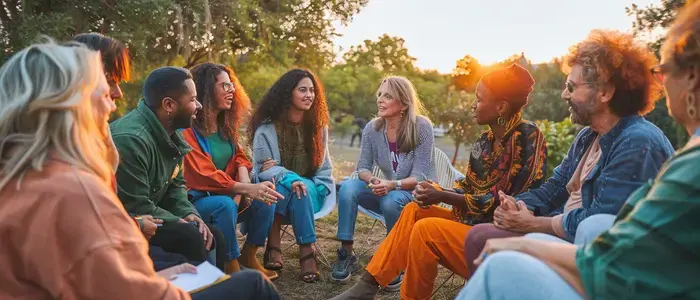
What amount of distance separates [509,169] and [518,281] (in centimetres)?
182

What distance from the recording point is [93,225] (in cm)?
141

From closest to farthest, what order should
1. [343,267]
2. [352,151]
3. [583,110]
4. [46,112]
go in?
[46,112], [583,110], [343,267], [352,151]

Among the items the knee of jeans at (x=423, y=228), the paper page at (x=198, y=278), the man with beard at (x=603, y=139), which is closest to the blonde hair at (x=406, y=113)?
the knee of jeans at (x=423, y=228)

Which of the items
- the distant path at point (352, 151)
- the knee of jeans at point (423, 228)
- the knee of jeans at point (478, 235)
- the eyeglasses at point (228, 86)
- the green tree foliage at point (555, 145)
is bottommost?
the distant path at point (352, 151)

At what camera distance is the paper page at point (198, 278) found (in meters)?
2.00

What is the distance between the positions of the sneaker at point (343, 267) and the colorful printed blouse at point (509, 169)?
3.85 ft

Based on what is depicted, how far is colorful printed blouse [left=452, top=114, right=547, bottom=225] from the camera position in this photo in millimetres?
3303

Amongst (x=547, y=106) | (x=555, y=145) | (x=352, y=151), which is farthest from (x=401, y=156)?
(x=352, y=151)

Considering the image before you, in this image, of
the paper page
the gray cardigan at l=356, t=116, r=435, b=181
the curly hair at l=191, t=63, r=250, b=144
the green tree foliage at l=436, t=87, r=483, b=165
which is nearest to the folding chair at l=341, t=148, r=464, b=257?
the gray cardigan at l=356, t=116, r=435, b=181

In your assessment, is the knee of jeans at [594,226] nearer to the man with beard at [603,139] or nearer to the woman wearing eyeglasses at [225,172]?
the man with beard at [603,139]

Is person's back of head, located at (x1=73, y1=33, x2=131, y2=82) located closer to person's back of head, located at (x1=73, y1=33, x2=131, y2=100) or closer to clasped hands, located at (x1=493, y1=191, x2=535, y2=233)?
person's back of head, located at (x1=73, y1=33, x2=131, y2=100)

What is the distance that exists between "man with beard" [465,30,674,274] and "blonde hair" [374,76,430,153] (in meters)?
1.73

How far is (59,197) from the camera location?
4.59 ft

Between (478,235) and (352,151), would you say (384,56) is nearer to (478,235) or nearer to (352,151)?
(352,151)
